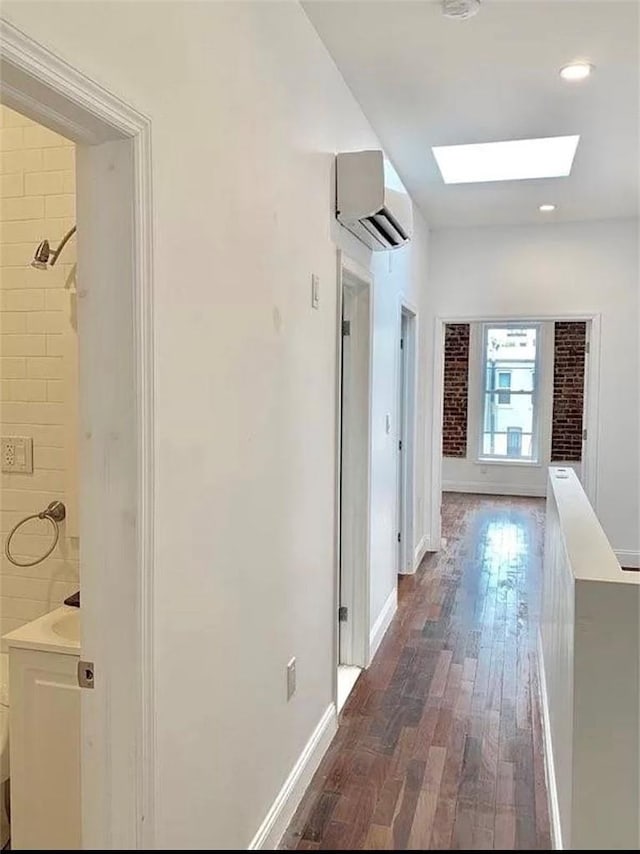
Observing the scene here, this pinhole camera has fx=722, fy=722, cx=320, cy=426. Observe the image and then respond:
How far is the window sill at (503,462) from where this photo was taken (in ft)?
30.6

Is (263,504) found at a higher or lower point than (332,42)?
lower

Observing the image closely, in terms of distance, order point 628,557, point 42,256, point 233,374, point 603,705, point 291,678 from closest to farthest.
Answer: point 603,705, point 233,374, point 42,256, point 291,678, point 628,557

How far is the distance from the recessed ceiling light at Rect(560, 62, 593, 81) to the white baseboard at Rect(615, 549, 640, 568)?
13.6 feet

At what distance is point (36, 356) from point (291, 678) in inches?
58.8

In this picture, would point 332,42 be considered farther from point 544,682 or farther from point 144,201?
point 544,682

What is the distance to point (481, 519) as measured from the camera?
774 cm

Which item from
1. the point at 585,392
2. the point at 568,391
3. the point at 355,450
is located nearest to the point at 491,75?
the point at 355,450

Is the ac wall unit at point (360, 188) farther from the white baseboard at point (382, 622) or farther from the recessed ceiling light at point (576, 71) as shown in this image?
the white baseboard at point (382, 622)

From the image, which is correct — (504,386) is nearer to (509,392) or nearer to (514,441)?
(509,392)


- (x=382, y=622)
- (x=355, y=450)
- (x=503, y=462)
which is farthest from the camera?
(x=503, y=462)

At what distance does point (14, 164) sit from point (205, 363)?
1.38 metres

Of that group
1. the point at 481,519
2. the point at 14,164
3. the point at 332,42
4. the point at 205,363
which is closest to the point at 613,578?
the point at 205,363

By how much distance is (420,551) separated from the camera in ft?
19.7

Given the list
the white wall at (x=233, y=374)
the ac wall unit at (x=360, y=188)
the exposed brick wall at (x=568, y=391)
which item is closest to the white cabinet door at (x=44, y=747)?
the white wall at (x=233, y=374)
